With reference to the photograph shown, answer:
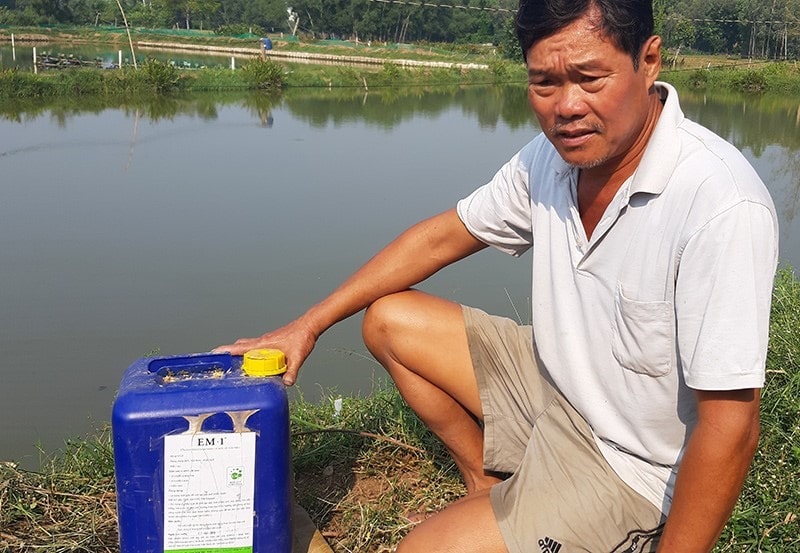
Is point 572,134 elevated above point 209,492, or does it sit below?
above

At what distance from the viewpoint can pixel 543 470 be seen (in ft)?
4.80

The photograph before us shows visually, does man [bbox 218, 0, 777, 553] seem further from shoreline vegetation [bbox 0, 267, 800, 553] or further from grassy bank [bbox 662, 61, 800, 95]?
grassy bank [bbox 662, 61, 800, 95]

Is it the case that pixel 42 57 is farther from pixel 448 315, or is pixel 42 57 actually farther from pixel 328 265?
pixel 448 315

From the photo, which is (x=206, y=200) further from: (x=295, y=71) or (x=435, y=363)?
(x=295, y=71)

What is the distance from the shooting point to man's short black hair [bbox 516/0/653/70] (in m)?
1.23

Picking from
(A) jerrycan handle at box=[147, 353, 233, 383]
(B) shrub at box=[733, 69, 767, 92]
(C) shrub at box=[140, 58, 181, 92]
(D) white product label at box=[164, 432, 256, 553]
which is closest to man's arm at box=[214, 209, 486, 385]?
(A) jerrycan handle at box=[147, 353, 233, 383]

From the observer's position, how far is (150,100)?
13977 millimetres

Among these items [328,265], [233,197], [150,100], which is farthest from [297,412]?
[150,100]

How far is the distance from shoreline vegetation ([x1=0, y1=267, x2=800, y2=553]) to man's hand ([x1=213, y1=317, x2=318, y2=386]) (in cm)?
41

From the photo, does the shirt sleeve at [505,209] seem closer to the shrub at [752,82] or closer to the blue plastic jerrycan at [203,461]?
the blue plastic jerrycan at [203,461]

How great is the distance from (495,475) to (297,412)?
0.71 metres

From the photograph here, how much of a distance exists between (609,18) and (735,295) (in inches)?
18.3

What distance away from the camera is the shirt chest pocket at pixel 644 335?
125cm

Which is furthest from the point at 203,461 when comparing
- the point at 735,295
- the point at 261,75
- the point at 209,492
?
the point at 261,75
